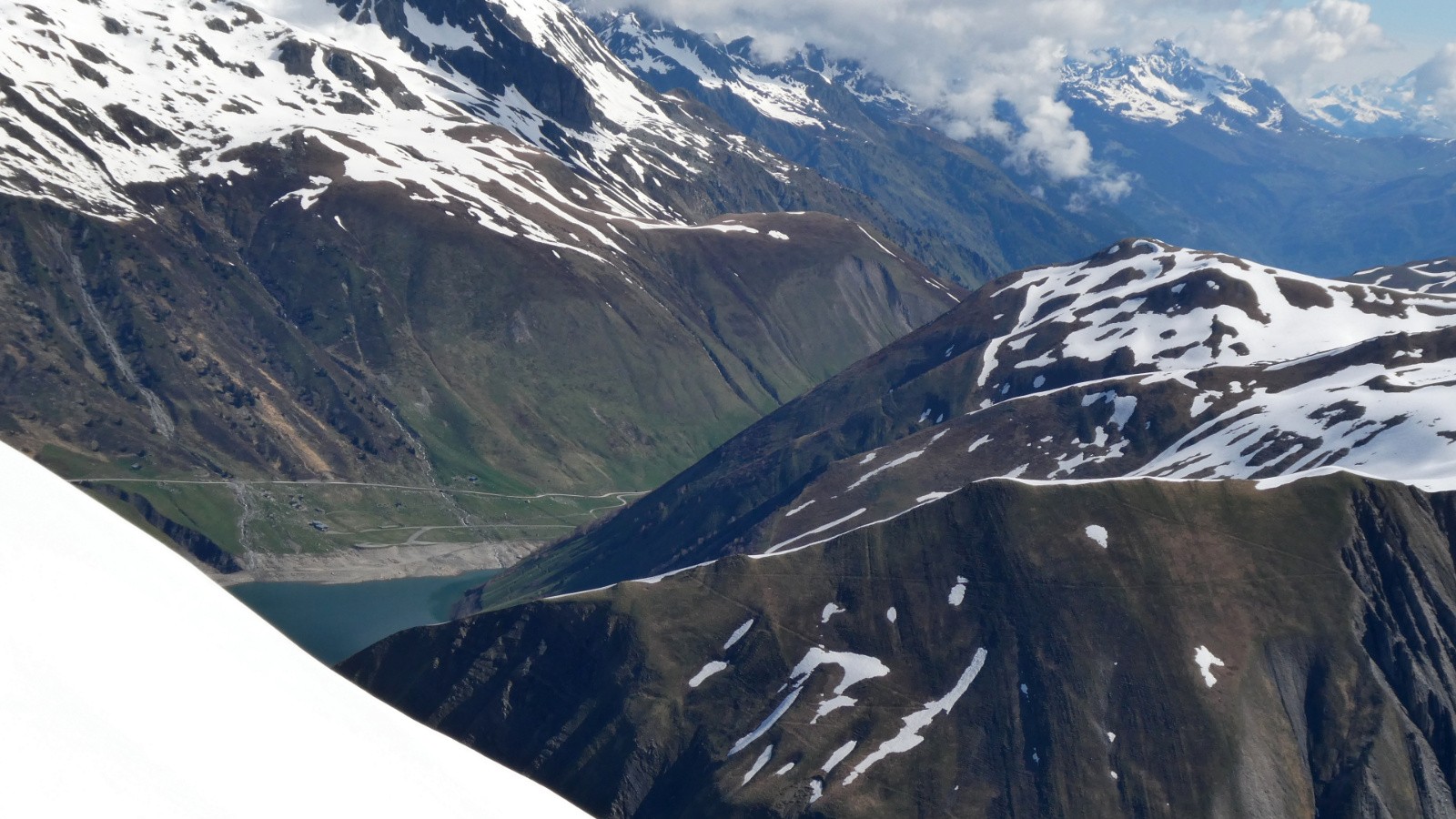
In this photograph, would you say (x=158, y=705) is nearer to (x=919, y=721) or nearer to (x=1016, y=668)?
(x=919, y=721)

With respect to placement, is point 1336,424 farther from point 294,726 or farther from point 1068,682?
point 294,726

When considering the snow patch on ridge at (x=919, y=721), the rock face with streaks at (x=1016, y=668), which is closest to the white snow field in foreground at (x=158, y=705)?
the rock face with streaks at (x=1016, y=668)

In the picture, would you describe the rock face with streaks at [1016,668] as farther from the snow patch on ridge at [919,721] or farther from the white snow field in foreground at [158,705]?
the white snow field in foreground at [158,705]

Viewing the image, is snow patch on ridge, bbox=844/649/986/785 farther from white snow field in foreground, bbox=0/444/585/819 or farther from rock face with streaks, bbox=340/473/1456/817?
white snow field in foreground, bbox=0/444/585/819

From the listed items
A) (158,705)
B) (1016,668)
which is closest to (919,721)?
(1016,668)

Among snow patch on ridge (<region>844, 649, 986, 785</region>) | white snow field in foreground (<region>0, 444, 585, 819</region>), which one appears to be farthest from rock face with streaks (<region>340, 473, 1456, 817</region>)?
white snow field in foreground (<region>0, 444, 585, 819</region>)

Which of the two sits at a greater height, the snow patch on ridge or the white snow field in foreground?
the white snow field in foreground
